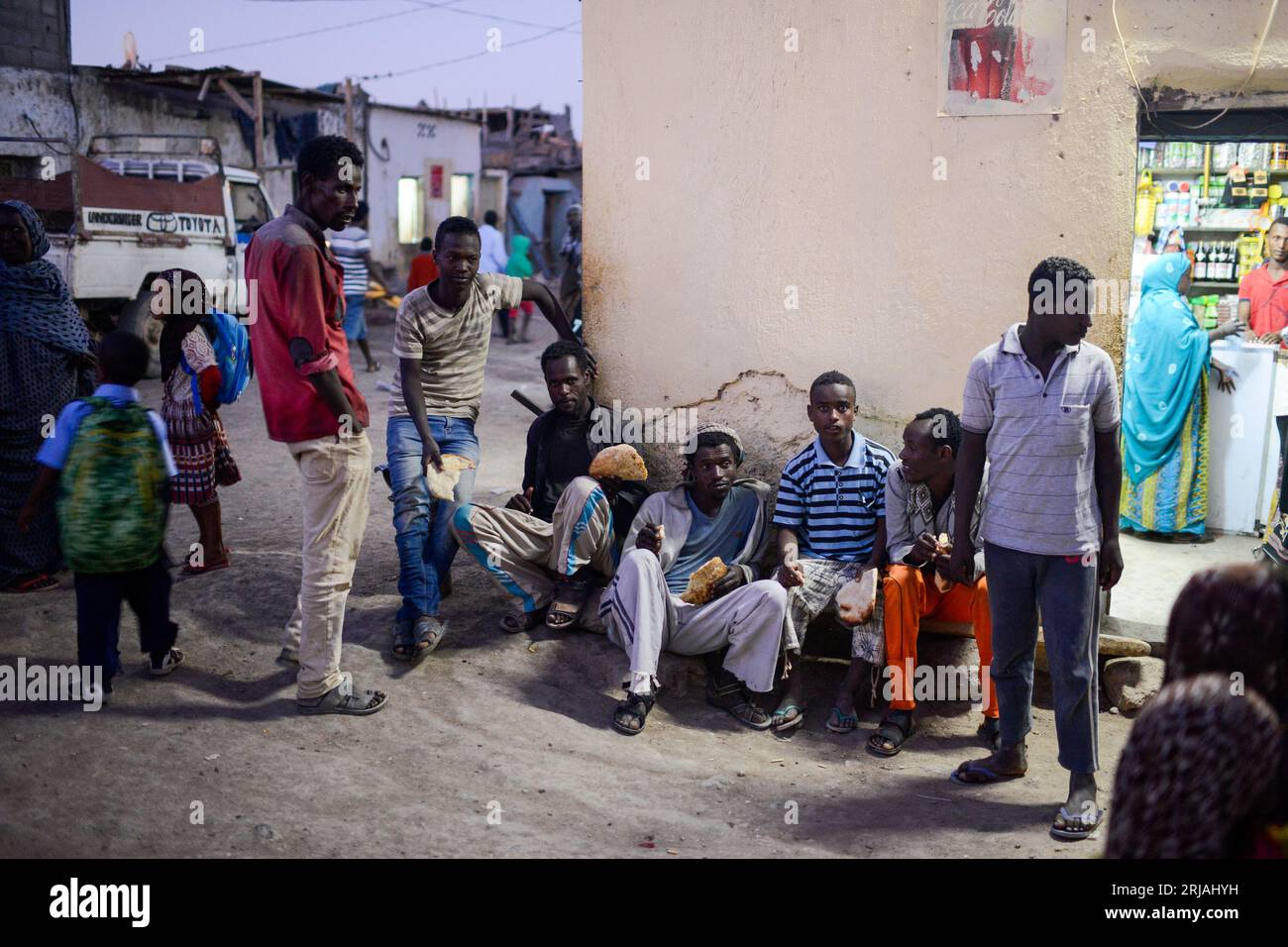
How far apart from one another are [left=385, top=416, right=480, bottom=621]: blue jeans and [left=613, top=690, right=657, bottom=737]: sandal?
3.08ft

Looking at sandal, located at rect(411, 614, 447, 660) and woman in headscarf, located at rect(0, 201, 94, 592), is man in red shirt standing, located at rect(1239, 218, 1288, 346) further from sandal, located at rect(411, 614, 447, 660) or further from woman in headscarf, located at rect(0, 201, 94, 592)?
woman in headscarf, located at rect(0, 201, 94, 592)

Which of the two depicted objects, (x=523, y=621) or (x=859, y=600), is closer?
(x=859, y=600)

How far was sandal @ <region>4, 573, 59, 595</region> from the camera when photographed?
17.3ft

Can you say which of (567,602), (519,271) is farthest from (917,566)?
(519,271)

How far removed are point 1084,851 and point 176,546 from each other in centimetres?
462

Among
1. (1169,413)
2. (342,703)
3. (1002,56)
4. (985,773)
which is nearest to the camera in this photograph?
(985,773)

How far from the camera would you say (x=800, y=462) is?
4.66 m

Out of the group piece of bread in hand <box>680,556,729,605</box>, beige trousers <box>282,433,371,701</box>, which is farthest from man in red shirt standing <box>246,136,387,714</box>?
piece of bread in hand <box>680,556,729,605</box>

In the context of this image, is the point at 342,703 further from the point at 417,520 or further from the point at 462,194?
the point at 462,194

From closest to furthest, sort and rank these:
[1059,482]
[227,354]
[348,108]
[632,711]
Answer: [1059,482] → [632,711] → [227,354] → [348,108]

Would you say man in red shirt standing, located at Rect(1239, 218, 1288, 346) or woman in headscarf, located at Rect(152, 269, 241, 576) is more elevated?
man in red shirt standing, located at Rect(1239, 218, 1288, 346)

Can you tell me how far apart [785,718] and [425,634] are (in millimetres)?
1475

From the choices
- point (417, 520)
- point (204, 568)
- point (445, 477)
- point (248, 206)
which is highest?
point (248, 206)

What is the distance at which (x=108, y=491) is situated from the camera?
4.00 meters
